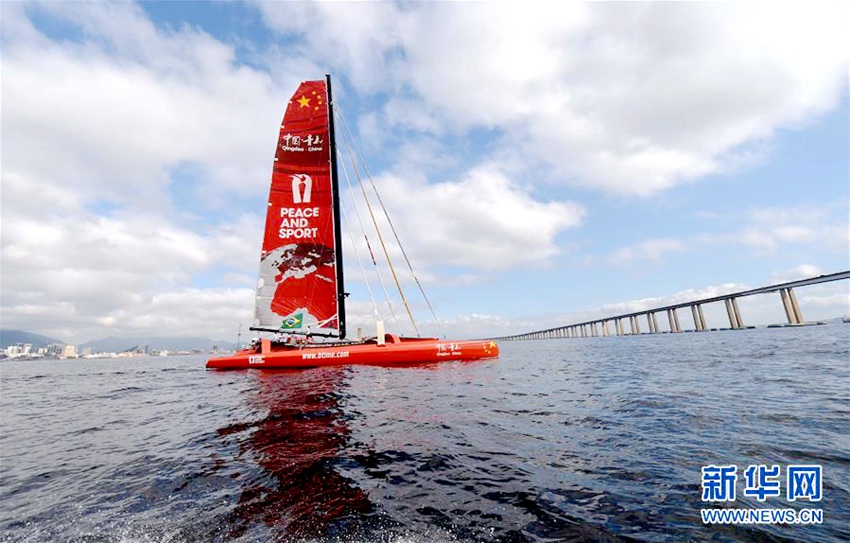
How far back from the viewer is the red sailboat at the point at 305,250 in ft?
70.4

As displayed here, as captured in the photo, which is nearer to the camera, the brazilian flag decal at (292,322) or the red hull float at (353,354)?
the red hull float at (353,354)

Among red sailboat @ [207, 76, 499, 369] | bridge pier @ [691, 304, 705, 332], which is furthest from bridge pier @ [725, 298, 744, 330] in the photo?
red sailboat @ [207, 76, 499, 369]

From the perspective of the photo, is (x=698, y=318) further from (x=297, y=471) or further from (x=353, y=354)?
(x=297, y=471)

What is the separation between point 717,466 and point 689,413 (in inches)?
130

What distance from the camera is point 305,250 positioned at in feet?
74.5

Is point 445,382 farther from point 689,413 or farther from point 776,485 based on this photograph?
point 776,485

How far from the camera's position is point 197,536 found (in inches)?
144

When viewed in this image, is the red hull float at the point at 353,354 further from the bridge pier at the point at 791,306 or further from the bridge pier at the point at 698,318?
the bridge pier at the point at 698,318

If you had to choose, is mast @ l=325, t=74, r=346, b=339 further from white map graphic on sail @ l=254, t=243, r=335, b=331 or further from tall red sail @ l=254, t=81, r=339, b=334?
white map graphic on sail @ l=254, t=243, r=335, b=331

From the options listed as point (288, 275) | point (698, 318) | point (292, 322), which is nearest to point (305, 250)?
point (288, 275)

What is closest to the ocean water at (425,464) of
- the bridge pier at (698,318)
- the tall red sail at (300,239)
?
the tall red sail at (300,239)

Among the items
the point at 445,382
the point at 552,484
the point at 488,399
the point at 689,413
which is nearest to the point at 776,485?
the point at 552,484

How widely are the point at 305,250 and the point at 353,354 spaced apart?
742cm

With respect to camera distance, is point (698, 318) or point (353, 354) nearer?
point (353, 354)
